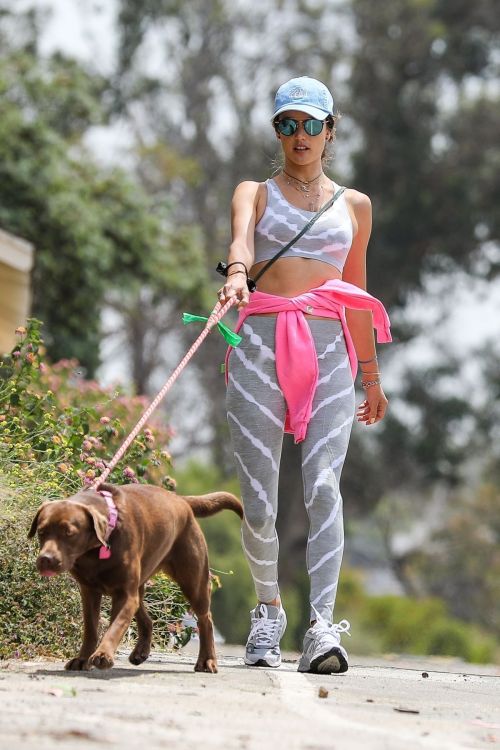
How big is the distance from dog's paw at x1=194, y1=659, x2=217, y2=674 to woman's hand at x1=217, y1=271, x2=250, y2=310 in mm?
1372

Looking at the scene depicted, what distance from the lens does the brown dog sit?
16.1 ft

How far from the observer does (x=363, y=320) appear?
661cm

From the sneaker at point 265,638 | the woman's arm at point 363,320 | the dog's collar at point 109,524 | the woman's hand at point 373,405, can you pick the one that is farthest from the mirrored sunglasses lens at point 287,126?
the sneaker at point 265,638

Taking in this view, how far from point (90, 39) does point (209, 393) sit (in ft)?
26.9

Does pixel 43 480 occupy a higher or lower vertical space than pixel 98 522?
higher

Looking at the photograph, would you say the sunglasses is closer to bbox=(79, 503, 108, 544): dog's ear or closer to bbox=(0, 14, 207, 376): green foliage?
bbox=(79, 503, 108, 544): dog's ear

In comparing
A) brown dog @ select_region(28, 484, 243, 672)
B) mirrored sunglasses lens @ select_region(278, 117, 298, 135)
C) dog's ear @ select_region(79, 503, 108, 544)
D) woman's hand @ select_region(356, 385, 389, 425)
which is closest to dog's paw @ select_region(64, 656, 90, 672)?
brown dog @ select_region(28, 484, 243, 672)

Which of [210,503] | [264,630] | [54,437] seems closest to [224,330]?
[210,503]

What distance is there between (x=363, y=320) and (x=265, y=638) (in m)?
1.47

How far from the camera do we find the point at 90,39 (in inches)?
1286

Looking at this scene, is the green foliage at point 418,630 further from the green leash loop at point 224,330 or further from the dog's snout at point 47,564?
the dog's snout at point 47,564

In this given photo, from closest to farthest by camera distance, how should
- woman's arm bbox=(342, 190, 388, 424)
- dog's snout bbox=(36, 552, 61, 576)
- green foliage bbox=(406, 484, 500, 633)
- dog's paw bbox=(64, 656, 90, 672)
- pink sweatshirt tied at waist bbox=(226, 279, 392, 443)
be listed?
dog's snout bbox=(36, 552, 61, 576) → dog's paw bbox=(64, 656, 90, 672) → pink sweatshirt tied at waist bbox=(226, 279, 392, 443) → woman's arm bbox=(342, 190, 388, 424) → green foliage bbox=(406, 484, 500, 633)

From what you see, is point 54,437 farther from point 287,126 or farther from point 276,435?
point 287,126

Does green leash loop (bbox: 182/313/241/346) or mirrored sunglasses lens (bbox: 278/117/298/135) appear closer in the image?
green leash loop (bbox: 182/313/241/346)
